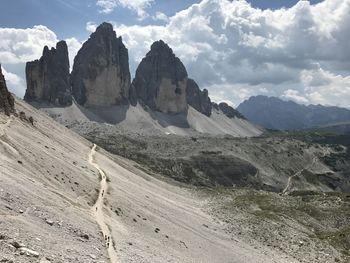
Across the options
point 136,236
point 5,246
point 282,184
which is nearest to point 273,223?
point 136,236

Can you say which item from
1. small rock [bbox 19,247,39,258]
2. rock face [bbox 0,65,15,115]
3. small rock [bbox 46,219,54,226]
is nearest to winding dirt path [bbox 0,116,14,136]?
rock face [bbox 0,65,15,115]

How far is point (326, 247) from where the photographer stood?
6312 cm

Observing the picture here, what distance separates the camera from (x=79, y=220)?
1481 inches

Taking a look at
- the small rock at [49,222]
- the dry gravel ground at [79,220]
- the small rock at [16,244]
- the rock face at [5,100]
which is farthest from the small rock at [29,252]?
the rock face at [5,100]

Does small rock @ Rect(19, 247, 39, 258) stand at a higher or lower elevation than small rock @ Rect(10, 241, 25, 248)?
lower

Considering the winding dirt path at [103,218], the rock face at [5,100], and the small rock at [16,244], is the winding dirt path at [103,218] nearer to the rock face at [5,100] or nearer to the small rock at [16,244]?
the small rock at [16,244]

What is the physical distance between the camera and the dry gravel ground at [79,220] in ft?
98.7

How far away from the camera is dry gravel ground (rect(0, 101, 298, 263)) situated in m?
30.1

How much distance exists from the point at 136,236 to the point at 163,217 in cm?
1342

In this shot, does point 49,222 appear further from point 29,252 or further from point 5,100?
point 5,100

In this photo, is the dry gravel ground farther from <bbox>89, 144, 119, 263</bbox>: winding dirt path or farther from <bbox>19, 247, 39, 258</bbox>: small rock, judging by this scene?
<bbox>89, 144, 119, 263</bbox>: winding dirt path

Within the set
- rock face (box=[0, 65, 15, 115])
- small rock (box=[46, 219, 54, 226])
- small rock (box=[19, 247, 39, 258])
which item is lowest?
small rock (box=[19, 247, 39, 258])

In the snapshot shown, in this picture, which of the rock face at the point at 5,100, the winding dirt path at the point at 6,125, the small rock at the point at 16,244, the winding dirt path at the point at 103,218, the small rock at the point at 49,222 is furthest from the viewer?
the rock face at the point at 5,100

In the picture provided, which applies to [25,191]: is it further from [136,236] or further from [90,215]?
[136,236]
